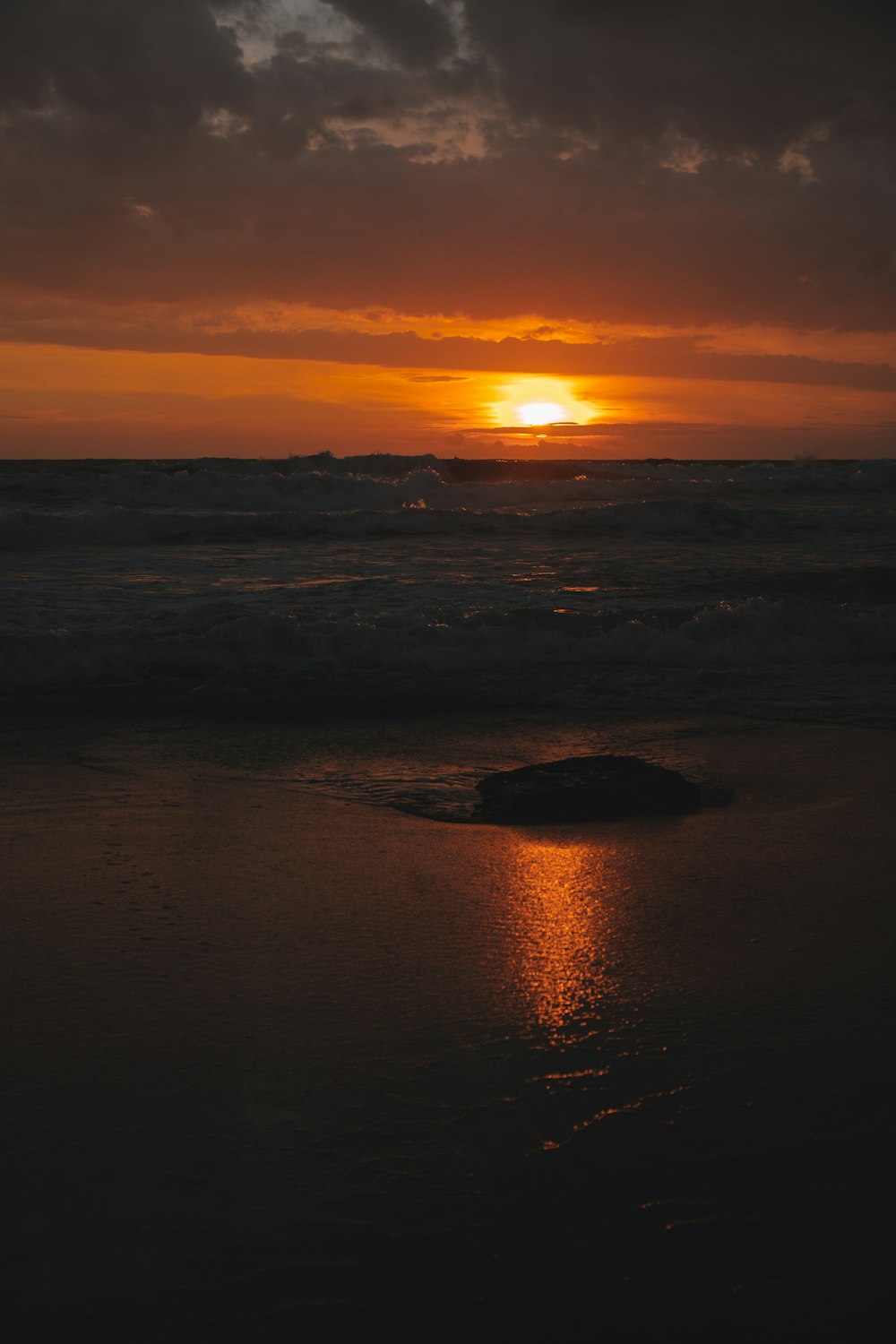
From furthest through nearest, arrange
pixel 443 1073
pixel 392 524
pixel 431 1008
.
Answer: pixel 392 524 < pixel 431 1008 < pixel 443 1073

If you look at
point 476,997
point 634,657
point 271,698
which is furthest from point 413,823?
point 634,657

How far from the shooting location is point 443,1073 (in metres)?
2.59

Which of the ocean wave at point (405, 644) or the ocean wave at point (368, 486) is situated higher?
the ocean wave at point (368, 486)

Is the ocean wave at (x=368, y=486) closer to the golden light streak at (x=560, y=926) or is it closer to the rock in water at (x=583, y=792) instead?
the rock in water at (x=583, y=792)

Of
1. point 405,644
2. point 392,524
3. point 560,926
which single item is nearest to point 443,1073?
point 560,926

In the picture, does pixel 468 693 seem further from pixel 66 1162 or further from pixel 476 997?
pixel 66 1162

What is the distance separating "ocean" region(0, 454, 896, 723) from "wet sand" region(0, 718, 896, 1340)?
321cm

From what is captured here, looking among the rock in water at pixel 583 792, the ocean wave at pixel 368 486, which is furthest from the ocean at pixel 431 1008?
the ocean wave at pixel 368 486

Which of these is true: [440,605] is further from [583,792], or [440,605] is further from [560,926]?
[560,926]

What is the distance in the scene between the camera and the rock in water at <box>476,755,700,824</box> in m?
4.80

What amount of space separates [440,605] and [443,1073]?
8756 mm

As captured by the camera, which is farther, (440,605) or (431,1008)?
(440,605)

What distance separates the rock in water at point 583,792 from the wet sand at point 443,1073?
0.14 metres

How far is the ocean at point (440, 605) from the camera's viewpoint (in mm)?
7957
